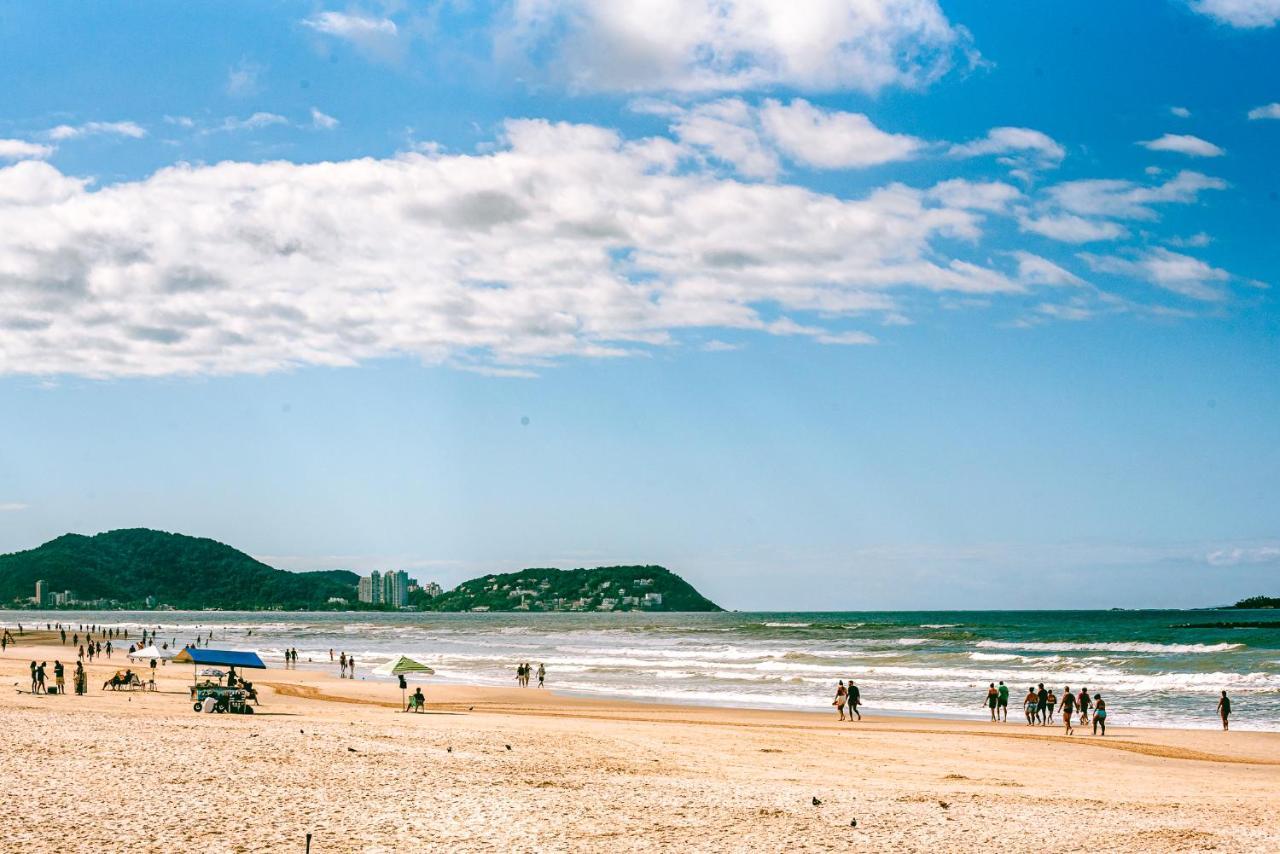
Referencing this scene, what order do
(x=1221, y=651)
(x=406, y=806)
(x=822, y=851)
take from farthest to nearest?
(x=1221, y=651)
(x=406, y=806)
(x=822, y=851)

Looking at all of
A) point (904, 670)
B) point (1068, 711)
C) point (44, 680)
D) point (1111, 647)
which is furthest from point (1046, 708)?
point (1111, 647)

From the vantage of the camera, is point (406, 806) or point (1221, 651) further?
point (1221, 651)

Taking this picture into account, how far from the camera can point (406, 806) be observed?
47.0 ft

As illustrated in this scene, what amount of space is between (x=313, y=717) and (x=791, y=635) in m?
87.0

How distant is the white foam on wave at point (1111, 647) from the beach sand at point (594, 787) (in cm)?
4799

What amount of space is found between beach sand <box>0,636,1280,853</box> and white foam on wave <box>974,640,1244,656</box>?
47990mm

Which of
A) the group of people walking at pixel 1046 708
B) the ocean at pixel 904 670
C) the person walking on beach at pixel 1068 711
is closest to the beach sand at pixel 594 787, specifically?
the person walking on beach at pixel 1068 711

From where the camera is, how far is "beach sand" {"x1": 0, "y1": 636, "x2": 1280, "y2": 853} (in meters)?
12.9

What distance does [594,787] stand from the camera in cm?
1639

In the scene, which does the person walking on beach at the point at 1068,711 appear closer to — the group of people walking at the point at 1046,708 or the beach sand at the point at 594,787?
the group of people walking at the point at 1046,708

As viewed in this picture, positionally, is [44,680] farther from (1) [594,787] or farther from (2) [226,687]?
(1) [594,787]

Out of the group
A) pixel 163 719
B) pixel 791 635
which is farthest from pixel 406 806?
pixel 791 635

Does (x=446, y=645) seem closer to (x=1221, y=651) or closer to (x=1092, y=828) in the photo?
(x=1221, y=651)

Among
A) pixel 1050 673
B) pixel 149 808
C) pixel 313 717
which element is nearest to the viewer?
pixel 149 808
